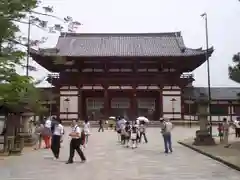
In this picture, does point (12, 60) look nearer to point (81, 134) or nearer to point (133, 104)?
point (81, 134)

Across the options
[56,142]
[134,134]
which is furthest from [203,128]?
[56,142]

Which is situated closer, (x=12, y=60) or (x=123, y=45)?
(x=12, y=60)

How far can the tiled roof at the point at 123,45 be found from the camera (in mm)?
50969

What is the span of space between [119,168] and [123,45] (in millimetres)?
41433

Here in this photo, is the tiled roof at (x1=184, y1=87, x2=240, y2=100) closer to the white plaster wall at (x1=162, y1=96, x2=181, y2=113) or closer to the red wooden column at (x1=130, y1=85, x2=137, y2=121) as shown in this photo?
the white plaster wall at (x1=162, y1=96, x2=181, y2=113)

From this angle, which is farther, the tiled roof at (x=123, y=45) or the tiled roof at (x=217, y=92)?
the tiled roof at (x=217, y=92)

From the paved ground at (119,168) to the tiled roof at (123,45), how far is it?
32.4 metres

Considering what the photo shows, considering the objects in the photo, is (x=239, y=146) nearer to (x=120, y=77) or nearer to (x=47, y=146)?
(x=47, y=146)

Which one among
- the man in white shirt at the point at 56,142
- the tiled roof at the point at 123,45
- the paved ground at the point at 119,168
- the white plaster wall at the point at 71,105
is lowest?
the paved ground at the point at 119,168

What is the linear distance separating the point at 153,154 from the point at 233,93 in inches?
1544

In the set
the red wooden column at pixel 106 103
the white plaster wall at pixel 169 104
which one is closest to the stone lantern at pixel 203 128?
the white plaster wall at pixel 169 104

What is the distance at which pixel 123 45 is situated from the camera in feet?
180

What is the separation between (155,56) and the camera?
4944 centimetres

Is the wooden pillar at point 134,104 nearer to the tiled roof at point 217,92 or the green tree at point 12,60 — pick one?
the tiled roof at point 217,92
